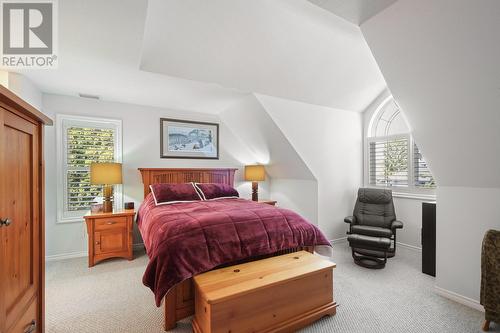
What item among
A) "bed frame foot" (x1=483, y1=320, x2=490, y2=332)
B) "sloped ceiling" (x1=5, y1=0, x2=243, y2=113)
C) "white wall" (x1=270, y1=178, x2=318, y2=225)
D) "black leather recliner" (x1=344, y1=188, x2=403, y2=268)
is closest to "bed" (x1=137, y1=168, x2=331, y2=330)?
"black leather recliner" (x1=344, y1=188, x2=403, y2=268)

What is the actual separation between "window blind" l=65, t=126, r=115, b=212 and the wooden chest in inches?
103

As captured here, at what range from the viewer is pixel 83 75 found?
2.56 metres

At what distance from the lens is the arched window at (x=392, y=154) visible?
11.5ft

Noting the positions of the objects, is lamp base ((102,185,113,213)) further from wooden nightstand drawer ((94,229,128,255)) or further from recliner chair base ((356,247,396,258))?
recliner chair base ((356,247,396,258))

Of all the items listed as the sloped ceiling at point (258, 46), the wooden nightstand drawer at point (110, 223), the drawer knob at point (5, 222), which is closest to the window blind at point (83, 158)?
the wooden nightstand drawer at point (110, 223)

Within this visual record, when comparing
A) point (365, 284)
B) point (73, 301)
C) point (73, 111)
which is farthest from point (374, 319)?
point (73, 111)

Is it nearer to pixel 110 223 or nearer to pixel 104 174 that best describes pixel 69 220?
pixel 110 223

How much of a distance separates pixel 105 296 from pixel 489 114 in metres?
3.66

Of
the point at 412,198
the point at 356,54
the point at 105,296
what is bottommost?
the point at 105,296

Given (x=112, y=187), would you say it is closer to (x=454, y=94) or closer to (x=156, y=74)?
(x=156, y=74)

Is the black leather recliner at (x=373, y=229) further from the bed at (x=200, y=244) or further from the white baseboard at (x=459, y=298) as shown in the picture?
the bed at (x=200, y=244)

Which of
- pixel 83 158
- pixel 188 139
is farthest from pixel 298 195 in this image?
pixel 83 158

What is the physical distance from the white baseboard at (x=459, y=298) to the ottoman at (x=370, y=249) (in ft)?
1.89

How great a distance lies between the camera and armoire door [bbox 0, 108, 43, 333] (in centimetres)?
87
